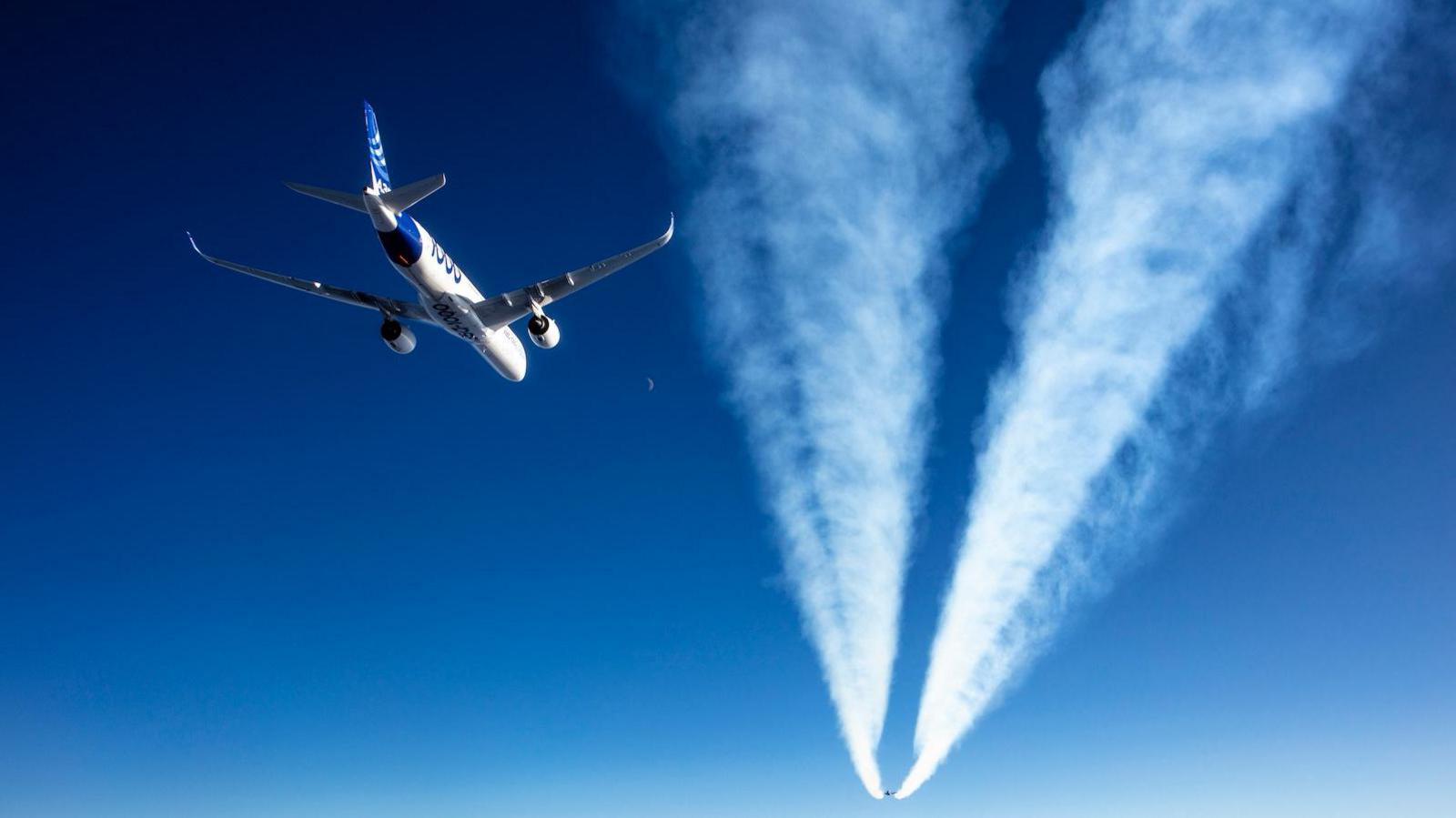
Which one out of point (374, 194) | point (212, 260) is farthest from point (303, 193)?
point (212, 260)

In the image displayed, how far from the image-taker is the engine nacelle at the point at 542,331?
2237 inches

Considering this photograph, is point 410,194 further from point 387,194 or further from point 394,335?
point 394,335

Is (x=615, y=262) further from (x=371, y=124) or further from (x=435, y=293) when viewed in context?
(x=371, y=124)

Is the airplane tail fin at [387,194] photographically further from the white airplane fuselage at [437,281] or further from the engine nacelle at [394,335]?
the engine nacelle at [394,335]

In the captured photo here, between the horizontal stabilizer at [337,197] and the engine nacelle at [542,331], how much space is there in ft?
48.1

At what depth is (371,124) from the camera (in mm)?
52969

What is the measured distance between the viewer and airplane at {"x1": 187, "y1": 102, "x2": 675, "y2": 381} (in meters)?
46.2

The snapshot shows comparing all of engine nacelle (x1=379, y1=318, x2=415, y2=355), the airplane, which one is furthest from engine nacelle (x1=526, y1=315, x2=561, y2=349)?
engine nacelle (x1=379, y1=318, x2=415, y2=355)

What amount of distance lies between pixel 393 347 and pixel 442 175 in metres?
18.5

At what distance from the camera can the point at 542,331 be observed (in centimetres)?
5734

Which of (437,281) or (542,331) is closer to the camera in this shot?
(437,281)

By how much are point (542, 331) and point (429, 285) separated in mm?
9856

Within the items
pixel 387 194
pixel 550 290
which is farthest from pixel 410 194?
pixel 550 290

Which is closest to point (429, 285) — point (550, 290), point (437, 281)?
point (437, 281)
